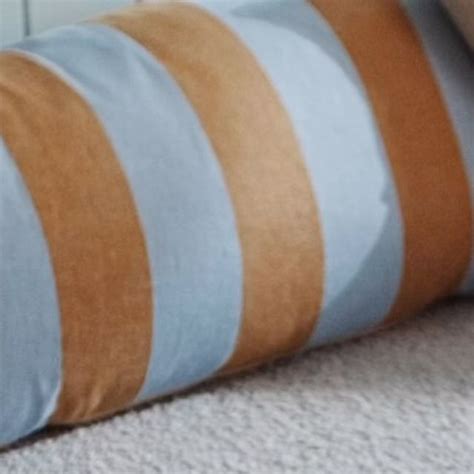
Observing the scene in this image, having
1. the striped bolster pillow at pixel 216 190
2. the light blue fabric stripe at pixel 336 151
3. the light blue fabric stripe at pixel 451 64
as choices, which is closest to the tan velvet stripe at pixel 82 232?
the striped bolster pillow at pixel 216 190

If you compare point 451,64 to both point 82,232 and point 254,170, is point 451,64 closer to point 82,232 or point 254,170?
point 254,170

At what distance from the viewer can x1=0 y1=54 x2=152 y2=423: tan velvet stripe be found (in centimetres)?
71

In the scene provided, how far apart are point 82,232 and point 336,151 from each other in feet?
0.68

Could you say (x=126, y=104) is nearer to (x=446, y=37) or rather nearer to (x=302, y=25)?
(x=302, y=25)

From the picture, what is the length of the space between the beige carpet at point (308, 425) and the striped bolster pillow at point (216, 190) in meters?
0.02

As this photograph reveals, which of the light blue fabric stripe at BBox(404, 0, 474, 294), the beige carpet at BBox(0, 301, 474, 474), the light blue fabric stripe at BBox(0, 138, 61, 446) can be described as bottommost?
the beige carpet at BBox(0, 301, 474, 474)

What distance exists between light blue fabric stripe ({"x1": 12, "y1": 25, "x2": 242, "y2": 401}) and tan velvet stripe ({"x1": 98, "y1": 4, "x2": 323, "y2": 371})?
0.01m

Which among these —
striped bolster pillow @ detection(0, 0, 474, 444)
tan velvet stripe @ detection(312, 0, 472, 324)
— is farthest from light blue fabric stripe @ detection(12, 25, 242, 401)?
Answer: tan velvet stripe @ detection(312, 0, 472, 324)

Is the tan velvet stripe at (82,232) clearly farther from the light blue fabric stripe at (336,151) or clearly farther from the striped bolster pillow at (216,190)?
the light blue fabric stripe at (336,151)

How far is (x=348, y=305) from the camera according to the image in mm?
844

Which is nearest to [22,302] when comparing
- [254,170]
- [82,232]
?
[82,232]

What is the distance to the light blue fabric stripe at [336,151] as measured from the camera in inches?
32.2

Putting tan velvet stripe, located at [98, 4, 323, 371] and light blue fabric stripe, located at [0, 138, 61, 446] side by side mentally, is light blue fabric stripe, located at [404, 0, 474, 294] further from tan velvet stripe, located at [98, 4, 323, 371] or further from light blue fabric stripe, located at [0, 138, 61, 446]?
light blue fabric stripe, located at [0, 138, 61, 446]

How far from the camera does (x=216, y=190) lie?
30.2 inches
